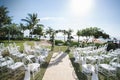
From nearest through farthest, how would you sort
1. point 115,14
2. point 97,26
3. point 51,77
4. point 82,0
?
1. point 51,77
2. point 82,0
3. point 115,14
4. point 97,26

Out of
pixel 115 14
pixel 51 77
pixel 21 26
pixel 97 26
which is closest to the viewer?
pixel 51 77

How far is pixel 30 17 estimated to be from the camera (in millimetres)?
35406

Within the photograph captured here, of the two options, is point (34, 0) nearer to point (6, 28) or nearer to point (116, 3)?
point (116, 3)

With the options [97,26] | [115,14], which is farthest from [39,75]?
[97,26]

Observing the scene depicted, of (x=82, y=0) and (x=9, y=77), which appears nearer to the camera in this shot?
(x=9, y=77)

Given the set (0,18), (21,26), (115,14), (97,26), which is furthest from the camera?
(21,26)

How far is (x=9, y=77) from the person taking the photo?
21.0 ft

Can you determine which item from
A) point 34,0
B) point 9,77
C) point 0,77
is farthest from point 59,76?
point 34,0

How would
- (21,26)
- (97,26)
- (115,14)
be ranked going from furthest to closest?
1. (21,26)
2. (97,26)
3. (115,14)

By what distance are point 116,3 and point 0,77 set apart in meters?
9.95

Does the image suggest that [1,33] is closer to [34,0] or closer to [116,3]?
[34,0]

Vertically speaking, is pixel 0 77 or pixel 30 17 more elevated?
pixel 30 17

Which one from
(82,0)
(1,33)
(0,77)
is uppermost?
(82,0)

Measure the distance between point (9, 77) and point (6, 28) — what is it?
98.3ft
